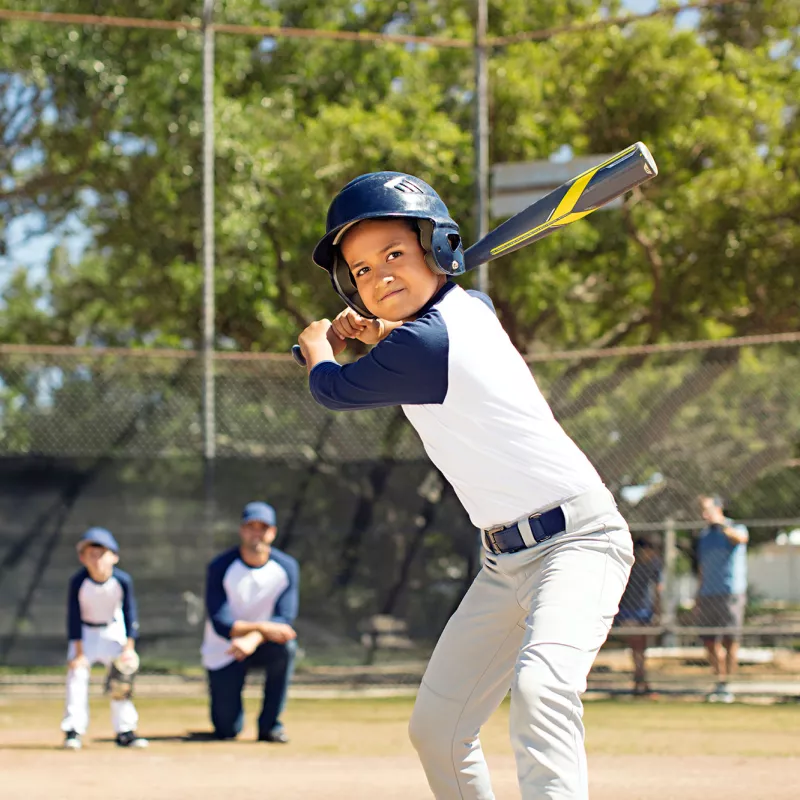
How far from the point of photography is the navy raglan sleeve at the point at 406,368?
3650 millimetres

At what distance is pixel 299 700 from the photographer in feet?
35.6

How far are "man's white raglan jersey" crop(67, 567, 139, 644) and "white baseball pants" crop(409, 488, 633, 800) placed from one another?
5.09m

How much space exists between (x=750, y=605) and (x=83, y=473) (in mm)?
6133

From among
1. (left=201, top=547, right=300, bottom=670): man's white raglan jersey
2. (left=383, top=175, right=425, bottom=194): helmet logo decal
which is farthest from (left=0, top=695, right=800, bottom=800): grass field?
(left=383, top=175, right=425, bottom=194): helmet logo decal

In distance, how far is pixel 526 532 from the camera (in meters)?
3.68

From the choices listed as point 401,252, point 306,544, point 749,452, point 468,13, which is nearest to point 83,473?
point 306,544

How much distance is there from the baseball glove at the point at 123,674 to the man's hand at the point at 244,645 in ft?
2.03

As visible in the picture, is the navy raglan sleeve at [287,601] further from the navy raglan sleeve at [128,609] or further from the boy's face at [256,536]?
the navy raglan sleeve at [128,609]

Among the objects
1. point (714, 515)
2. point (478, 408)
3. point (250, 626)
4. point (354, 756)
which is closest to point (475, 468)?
point (478, 408)

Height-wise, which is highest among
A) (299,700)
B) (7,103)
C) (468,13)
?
(468,13)

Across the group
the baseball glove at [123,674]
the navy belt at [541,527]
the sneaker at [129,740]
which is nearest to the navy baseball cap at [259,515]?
the baseball glove at [123,674]

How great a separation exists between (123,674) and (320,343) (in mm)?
4665

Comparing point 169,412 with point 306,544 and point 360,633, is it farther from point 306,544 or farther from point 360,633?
point 360,633

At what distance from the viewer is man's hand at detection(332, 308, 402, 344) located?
4156mm
